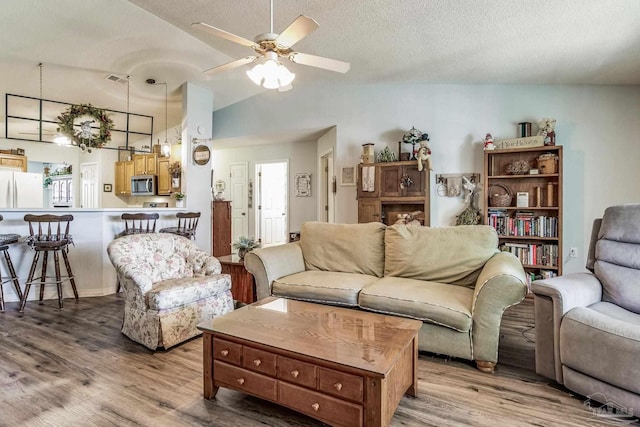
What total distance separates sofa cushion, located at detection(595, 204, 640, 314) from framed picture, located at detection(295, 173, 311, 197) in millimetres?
4846

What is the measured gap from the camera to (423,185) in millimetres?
4492

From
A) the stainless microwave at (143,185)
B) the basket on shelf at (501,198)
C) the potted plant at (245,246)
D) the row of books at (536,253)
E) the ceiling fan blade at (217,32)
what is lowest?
the row of books at (536,253)

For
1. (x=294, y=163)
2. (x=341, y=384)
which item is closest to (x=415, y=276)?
(x=341, y=384)

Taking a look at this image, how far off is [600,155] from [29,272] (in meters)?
6.61

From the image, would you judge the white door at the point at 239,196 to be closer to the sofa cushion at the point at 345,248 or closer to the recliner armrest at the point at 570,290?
the sofa cushion at the point at 345,248

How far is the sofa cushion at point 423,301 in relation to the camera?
7.23 ft

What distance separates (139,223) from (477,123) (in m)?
4.59

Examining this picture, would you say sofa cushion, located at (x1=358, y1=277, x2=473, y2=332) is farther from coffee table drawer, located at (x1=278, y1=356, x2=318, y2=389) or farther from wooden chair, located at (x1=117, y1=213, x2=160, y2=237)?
wooden chair, located at (x1=117, y1=213, x2=160, y2=237)

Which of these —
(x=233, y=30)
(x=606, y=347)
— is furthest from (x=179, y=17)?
(x=606, y=347)

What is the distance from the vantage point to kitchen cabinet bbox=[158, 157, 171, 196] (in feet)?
20.6

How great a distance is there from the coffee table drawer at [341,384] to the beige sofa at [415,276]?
3.17 feet

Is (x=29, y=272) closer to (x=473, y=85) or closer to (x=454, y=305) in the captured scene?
(x=454, y=305)

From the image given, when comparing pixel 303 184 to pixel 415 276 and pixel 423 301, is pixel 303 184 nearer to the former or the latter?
pixel 415 276

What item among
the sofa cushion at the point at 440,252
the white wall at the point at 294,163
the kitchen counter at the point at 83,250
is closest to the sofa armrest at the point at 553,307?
the sofa cushion at the point at 440,252
